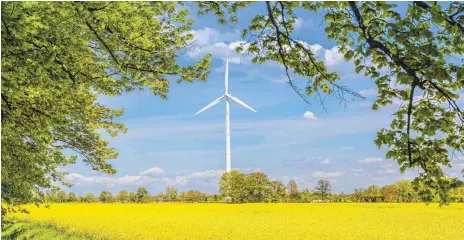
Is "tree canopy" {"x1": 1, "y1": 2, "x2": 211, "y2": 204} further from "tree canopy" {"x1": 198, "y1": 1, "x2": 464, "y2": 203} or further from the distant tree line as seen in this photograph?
the distant tree line

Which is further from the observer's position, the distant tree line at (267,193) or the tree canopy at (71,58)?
the distant tree line at (267,193)

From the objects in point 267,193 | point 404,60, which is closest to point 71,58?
point 404,60

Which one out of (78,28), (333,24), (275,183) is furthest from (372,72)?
(275,183)

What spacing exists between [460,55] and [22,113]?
392 inches

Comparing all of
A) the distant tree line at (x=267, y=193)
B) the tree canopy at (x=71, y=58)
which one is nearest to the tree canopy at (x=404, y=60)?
the tree canopy at (x=71, y=58)

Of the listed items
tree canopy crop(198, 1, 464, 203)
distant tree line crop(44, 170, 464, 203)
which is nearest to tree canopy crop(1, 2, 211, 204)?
tree canopy crop(198, 1, 464, 203)

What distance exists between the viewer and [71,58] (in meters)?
11.1

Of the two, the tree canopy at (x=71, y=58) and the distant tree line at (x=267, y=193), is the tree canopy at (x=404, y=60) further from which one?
the distant tree line at (x=267, y=193)

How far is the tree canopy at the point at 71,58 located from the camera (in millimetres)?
8539

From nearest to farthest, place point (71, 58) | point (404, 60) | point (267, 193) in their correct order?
point (404, 60), point (71, 58), point (267, 193)

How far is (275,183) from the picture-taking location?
4193 inches

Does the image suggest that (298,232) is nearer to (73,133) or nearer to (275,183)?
(73,133)

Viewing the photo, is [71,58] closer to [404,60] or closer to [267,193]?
[404,60]

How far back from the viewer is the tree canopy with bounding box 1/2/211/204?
8539 millimetres
